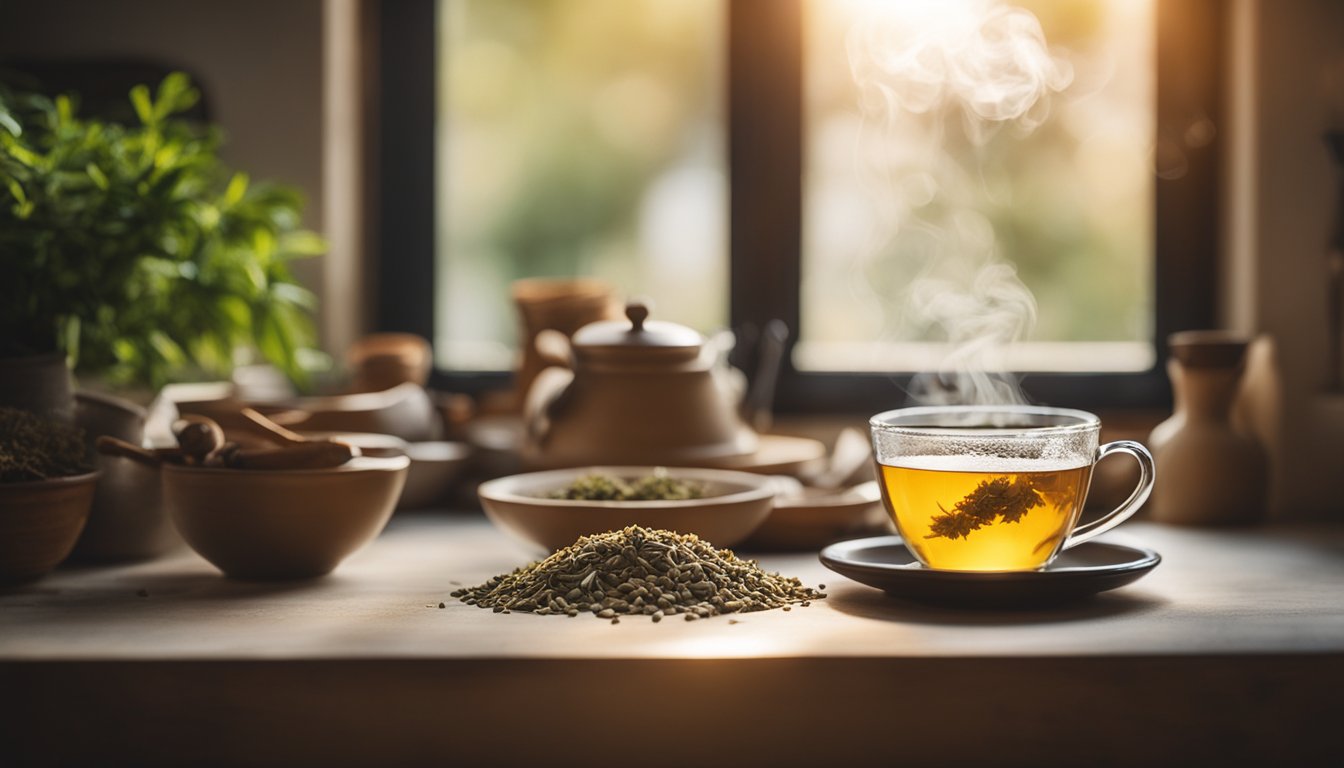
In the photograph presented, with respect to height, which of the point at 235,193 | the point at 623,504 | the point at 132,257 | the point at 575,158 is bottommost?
the point at 623,504

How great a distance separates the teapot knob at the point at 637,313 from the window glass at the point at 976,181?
0.68m

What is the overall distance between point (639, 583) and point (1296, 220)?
1.42 m

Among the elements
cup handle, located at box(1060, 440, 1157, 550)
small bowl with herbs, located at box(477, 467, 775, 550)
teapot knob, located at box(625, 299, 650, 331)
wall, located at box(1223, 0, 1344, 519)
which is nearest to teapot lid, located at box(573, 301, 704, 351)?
teapot knob, located at box(625, 299, 650, 331)

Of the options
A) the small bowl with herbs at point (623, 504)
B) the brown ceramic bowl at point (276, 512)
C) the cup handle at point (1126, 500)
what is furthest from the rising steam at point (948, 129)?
the brown ceramic bowl at point (276, 512)

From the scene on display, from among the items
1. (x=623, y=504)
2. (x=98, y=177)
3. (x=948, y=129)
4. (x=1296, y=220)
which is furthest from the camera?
(x=948, y=129)

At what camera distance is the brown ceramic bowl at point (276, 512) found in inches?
48.3

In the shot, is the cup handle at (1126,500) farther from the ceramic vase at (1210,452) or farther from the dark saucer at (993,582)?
the ceramic vase at (1210,452)

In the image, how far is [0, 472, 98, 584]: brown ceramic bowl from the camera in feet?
3.93

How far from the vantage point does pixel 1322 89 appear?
1.94m

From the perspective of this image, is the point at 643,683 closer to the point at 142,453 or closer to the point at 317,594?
the point at 317,594

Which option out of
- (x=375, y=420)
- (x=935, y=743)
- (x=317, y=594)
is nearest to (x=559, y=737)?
(x=935, y=743)

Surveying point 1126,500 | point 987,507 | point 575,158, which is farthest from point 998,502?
point 575,158

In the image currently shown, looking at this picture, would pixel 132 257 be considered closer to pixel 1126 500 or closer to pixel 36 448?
pixel 36 448

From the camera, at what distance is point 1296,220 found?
1.96m
